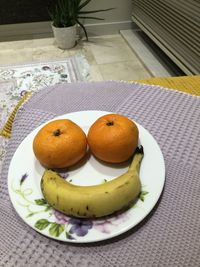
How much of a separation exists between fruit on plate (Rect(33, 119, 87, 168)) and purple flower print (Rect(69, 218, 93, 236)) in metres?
A: 0.11

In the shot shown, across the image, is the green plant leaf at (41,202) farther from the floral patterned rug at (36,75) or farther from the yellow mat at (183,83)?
the floral patterned rug at (36,75)

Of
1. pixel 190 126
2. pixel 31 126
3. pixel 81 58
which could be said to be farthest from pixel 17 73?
pixel 190 126

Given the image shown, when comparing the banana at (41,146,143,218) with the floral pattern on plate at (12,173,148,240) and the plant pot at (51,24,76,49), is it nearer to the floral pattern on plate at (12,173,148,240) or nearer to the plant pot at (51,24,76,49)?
the floral pattern on plate at (12,173,148,240)

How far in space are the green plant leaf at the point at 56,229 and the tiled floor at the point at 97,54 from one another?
1.46 metres

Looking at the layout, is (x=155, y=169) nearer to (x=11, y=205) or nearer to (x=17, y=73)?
(x=11, y=205)

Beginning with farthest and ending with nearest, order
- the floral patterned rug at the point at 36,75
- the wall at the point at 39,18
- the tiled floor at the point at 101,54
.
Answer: the wall at the point at 39,18, the tiled floor at the point at 101,54, the floral patterned rug at the point at 36,75

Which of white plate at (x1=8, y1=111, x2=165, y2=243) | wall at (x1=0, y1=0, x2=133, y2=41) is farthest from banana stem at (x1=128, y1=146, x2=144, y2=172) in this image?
wall at (x1=0, y1=0, x2=133, y2=41)

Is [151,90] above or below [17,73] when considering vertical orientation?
above

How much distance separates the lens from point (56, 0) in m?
2.19

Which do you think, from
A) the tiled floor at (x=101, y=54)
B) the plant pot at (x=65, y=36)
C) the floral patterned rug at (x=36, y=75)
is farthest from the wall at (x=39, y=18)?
the floral patterned rug at (x=36, y=75)

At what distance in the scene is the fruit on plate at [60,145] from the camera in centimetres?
51

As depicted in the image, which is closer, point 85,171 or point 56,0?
point 85,171

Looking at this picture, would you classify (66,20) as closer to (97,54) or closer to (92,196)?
(97,54)

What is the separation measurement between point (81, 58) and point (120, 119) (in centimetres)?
162
